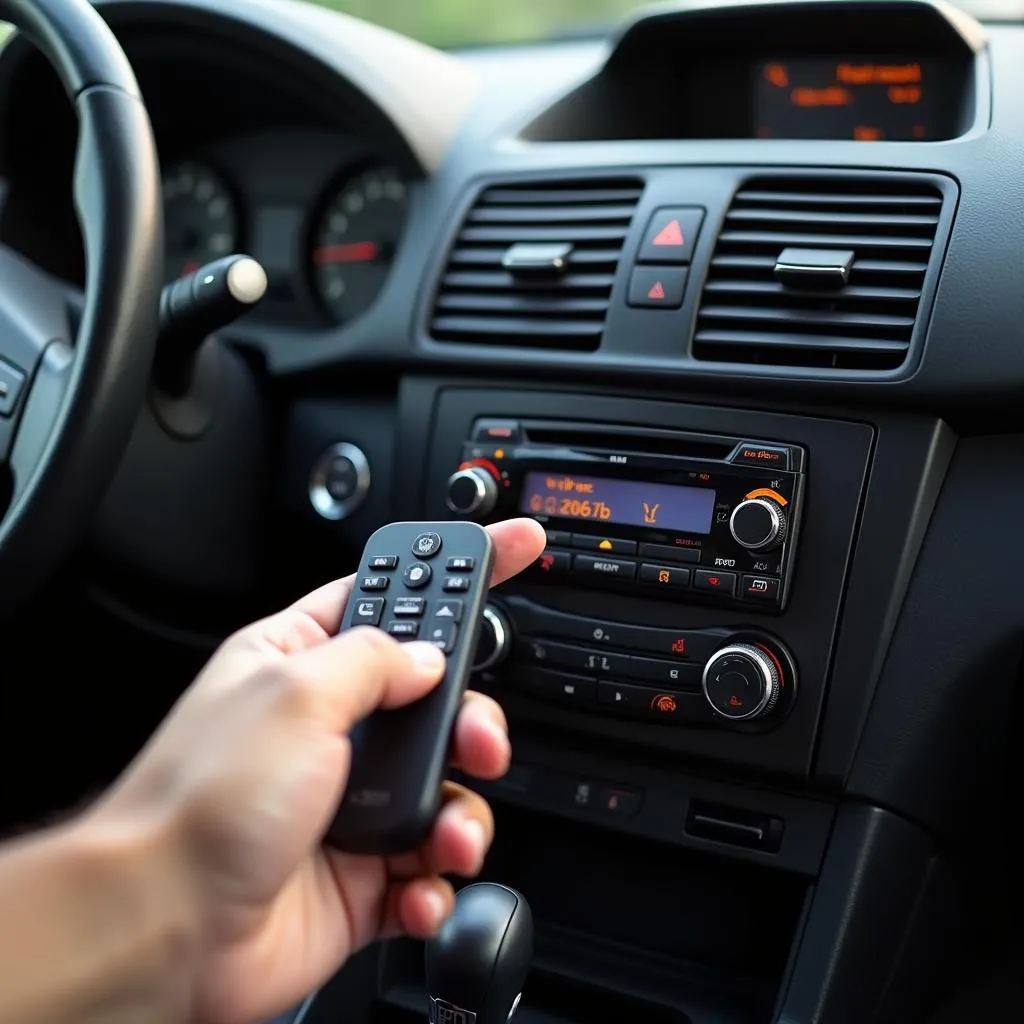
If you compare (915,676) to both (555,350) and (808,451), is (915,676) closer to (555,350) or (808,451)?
(808,451)

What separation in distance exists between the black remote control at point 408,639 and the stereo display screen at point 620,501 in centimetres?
31

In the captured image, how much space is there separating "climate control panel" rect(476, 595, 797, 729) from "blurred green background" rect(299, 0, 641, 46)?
2.82 feet

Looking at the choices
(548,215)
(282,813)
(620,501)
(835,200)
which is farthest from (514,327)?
(282,813)

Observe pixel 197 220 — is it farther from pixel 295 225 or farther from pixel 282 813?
pixel 282 813

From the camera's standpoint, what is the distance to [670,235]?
1.33 m

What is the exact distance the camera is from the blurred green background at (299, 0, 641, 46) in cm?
176

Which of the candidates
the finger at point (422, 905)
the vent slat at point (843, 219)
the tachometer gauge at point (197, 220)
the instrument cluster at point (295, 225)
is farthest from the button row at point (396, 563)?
the tachometer gauge at point (197, 220)

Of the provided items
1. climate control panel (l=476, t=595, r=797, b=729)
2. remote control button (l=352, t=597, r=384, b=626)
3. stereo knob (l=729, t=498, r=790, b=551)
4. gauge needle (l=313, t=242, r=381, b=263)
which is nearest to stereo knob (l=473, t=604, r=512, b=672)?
climate control panel (l=476, t=595, r=797, b=729)

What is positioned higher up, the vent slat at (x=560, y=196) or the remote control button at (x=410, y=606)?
the vent slat at (x=560, y=196)

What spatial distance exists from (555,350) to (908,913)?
24.2 inches

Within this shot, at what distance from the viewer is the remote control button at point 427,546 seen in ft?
3.18

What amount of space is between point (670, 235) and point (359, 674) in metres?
0.71

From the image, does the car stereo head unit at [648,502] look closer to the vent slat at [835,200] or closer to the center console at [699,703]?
the center console at [699,703]

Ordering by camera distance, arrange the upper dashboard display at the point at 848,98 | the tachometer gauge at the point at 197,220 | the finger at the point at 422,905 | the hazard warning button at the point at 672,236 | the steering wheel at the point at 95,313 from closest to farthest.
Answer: the finger at the point at 422,905 < the steering wheel at the point at 95,313 < the hazard warning button at the point at 672,236 < the upper dashboard display at the point at 848,98 < the tachometer gauge at the point at 197,220
